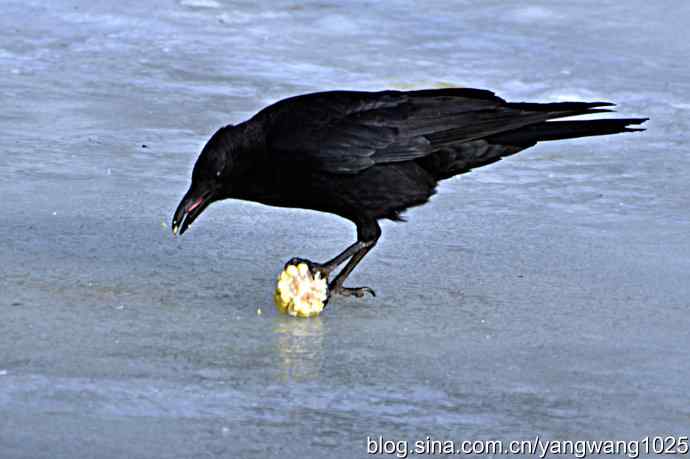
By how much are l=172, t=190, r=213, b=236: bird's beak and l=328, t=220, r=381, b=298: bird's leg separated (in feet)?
1.68

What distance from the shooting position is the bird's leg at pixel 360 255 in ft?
15.8

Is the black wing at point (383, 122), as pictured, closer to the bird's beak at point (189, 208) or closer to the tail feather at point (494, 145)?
the tail feather at point (494, 145)

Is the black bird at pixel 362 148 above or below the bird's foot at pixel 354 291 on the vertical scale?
above

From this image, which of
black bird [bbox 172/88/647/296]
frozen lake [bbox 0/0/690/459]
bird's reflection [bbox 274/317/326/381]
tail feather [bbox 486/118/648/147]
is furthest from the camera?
tail feather [bbox 486/118/648/147]

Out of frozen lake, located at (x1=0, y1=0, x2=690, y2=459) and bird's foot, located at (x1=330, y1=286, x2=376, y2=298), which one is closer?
frozen lake, located at (x1=0, y1=0, x2=690, y2=459)

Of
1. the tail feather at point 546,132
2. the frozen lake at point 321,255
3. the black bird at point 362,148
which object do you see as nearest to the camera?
the frozen lake at point 321,255

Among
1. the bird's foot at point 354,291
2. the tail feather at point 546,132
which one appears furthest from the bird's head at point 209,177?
the tail feather at point 546,132

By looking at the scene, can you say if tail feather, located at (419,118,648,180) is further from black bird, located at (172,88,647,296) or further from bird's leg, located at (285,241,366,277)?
bird's leg, located at (285,241,366,277)

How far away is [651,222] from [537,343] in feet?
4.89

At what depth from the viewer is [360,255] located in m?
4.99

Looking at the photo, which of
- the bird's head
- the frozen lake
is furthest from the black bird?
the frozen lake

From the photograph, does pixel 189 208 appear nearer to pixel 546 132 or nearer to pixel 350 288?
pixel 350 288

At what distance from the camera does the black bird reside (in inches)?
188

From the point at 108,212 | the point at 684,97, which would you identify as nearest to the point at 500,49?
the point at 684,97
